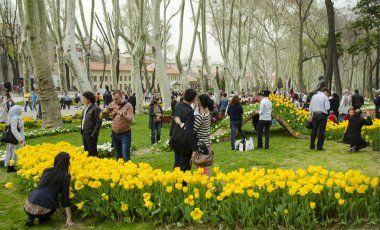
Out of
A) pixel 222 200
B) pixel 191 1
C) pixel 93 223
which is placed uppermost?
pixel 191 1

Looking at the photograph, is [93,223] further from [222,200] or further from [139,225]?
[222,200]

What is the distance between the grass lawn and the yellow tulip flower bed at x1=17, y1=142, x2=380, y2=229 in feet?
0.99

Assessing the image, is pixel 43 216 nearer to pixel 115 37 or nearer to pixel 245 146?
pixel 245 146

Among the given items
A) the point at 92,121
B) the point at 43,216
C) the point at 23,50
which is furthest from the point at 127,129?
the point at 23,50

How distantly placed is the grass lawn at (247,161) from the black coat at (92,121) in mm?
1672

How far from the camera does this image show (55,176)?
5238mm

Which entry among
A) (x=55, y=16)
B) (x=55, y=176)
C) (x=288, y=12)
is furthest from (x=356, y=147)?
(x=288, y=12)

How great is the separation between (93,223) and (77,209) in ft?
1.59

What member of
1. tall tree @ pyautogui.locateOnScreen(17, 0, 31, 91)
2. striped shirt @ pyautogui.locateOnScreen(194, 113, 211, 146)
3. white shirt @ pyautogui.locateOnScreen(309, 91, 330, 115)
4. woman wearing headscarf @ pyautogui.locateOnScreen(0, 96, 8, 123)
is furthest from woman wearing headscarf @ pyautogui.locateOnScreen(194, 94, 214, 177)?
tall tree @ pyautogui.locateOnScreen(17, 0, 31, 91)

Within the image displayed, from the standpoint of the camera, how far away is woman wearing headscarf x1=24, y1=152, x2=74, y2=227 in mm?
5113

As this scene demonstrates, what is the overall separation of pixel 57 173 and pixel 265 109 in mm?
6759

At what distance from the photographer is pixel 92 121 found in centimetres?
761

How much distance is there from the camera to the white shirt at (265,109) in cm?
1055

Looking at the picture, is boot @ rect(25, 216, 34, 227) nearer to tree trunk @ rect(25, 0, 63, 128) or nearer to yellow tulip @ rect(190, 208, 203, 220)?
yellow tulip @ rect(190, 208, 203, 220)
